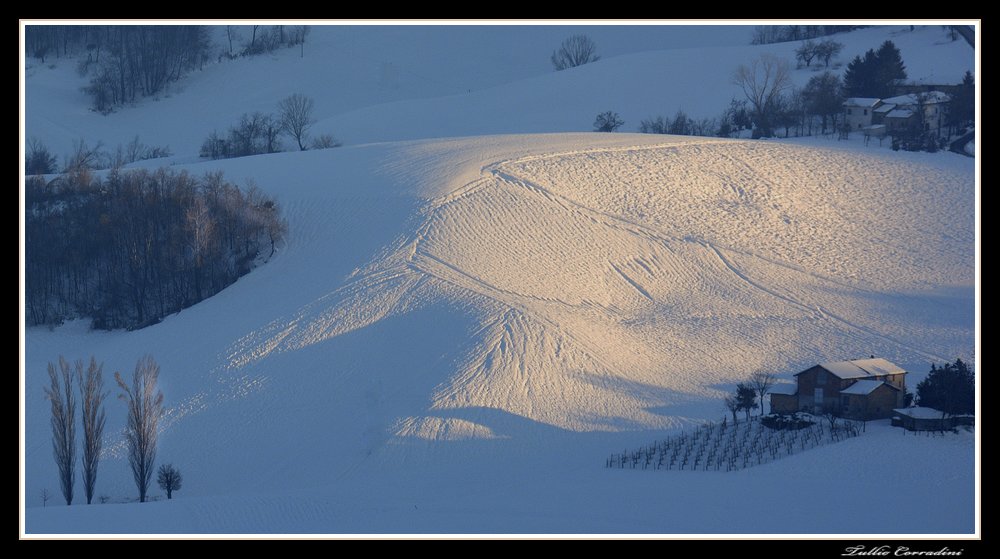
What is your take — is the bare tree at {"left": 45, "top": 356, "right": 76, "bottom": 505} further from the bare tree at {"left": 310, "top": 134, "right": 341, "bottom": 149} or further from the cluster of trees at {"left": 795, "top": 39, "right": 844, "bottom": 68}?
the cluster of trees at {"left": 795, "top": 39, "right": 844, "bottom": 68}

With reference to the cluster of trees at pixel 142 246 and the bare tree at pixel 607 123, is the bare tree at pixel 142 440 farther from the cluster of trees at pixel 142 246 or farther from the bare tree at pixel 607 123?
the bare tree at pixel 607 123

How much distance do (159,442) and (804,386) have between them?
1854 centimetres

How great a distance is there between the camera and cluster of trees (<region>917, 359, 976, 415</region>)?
35.0 metres

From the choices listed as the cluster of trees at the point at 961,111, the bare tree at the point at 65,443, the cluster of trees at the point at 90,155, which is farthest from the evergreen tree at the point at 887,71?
the bare tree at the point at 65,443

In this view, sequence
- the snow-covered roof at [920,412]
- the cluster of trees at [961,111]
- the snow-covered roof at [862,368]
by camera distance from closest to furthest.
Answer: the snow-covered roof at [920,412] → the snow-covered roof at [862,368] → the cluster of trees at [961,111]

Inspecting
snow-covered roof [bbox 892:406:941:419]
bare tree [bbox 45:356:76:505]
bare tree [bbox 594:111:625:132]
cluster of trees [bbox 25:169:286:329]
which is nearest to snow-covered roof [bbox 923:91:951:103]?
bare tree [bbox 594:111:625:132]

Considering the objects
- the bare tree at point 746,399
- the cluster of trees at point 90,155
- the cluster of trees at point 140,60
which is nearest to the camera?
the bare tree at point 746,399

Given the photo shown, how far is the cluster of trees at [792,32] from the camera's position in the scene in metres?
89.2

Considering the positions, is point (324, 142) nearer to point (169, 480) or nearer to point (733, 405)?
point (733, 405)

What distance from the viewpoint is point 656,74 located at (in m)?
84.1

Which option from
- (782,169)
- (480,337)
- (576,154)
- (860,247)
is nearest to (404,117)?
(576,154)

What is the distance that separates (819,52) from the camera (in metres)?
80.8

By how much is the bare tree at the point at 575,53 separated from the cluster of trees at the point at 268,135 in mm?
21822

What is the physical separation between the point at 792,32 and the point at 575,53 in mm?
15907
